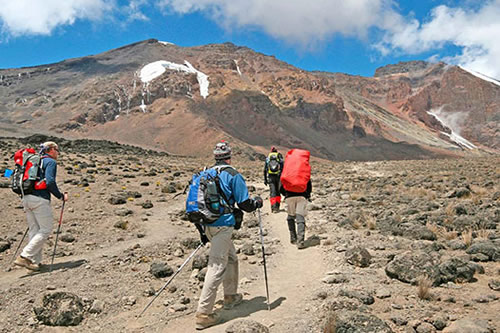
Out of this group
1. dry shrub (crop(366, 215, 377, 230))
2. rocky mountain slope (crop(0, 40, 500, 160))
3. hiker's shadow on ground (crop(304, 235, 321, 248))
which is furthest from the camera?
rocky mountain slope (crop(0, 40, 500, 160))

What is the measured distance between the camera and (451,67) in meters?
182

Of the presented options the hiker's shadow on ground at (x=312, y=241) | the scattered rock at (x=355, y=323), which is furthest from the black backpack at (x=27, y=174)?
the scattered rock at (x=355, y=323)

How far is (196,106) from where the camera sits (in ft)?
255

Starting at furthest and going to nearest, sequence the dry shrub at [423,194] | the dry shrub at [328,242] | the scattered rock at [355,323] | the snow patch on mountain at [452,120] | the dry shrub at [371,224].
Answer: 1. the snow patch on mountain at [452,120]
2. the dry shrub at [423,194]
3. the dry shrub at [371,224]
4. the dry shrub at [328,242]
5. the scattered rock at [355,323]

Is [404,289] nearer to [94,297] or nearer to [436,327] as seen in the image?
[436,327]

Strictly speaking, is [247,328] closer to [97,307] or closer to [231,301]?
[231,301]

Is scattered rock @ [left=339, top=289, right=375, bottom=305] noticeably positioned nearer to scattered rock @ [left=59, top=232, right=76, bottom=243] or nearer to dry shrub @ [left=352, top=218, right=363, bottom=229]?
dry shrub @ [left=352, top=218, right=363, bottom=229]

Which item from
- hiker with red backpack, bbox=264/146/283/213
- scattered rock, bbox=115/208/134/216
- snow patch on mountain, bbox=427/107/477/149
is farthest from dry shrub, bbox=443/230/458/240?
snow patch on mountain, bbox=427/107/477/149

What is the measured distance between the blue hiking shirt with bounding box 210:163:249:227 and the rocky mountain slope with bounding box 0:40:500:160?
186ft

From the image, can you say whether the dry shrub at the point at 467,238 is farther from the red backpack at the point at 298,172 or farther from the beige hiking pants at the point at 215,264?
the beige hiking pants at the point at 215,264

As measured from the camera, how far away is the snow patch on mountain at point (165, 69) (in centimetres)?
8775

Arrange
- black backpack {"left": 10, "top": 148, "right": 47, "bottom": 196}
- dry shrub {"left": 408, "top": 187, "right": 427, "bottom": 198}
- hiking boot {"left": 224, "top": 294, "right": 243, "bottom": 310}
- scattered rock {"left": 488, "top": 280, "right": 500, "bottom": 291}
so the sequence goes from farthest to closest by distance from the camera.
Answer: dry shrub {"left": 408, "top": 187, "right": 427, "bottom": 198}, black backpack {"left": 10, "top": 148, "right": 47, "bottom": 196}, hiking boot {"left": 224, "top": 294, "right": 243, "bottom": 310}, scattered rock {"left": 488, "top": 280, "right": 500, "bottom": 291}

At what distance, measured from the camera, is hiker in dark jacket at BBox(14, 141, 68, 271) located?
744cm

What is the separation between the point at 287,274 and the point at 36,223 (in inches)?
205
